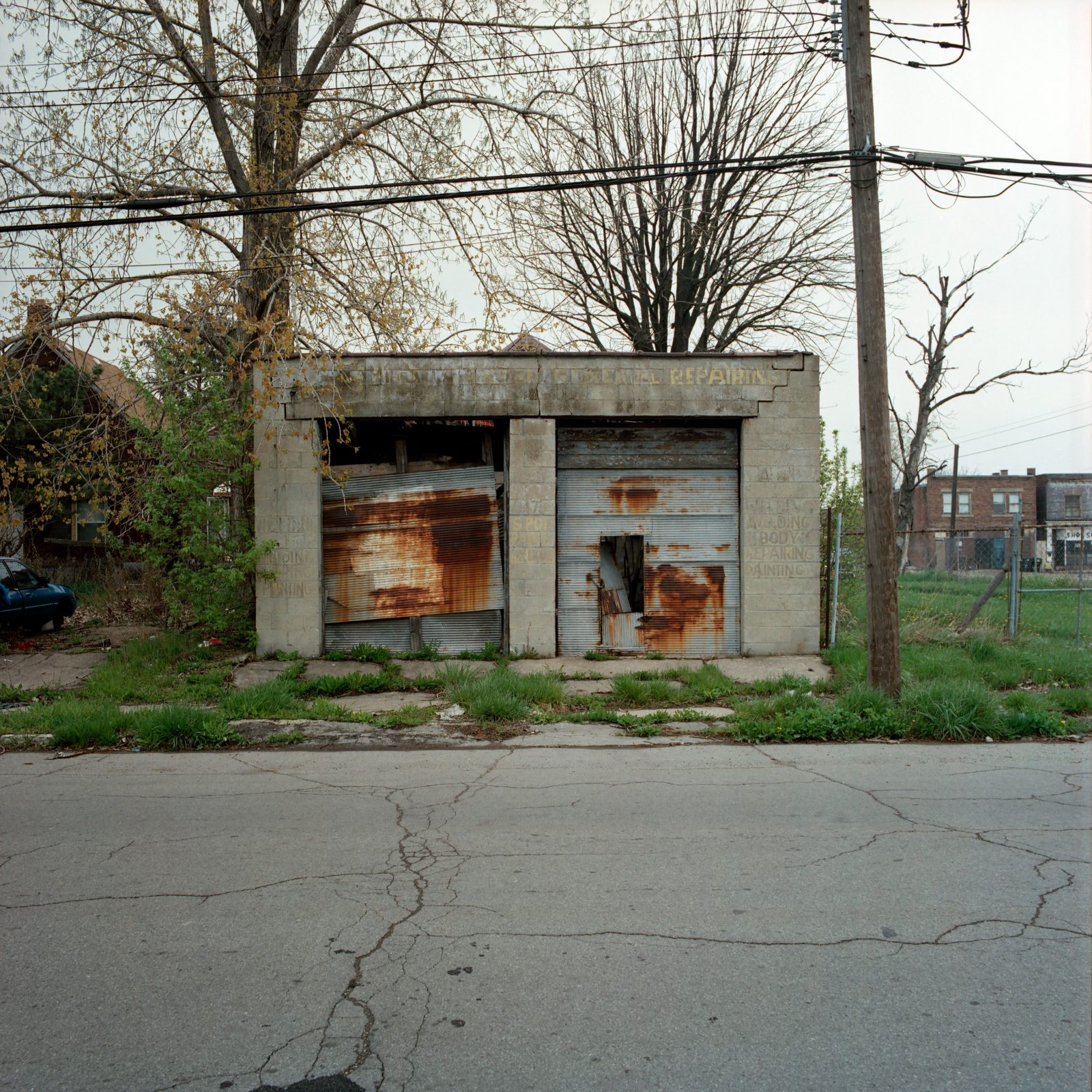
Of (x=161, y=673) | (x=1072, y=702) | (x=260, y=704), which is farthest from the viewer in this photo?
(x=161, y=673)

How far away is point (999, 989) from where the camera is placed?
3518 mm

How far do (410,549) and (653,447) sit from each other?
3.82 metres

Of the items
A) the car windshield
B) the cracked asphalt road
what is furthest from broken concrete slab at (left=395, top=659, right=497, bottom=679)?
the car windshield

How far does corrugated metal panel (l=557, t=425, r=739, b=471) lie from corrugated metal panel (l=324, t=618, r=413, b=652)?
345 centimetres

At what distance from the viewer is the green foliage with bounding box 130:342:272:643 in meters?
12.1

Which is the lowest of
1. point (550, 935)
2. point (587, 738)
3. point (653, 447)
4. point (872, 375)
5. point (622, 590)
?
point (587, 738)

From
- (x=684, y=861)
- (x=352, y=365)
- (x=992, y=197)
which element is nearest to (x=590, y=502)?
(x=352, y=365)

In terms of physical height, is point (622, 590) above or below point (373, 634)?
above

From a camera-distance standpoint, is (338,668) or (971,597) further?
(971,597)

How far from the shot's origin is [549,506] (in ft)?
41.0

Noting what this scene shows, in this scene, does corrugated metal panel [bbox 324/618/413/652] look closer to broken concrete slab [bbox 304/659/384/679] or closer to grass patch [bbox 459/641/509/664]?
broken concrete slab [bbox 304/659/384/679]

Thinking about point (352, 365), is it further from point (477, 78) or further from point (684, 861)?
point (684, 861)

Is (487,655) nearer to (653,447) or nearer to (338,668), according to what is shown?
(338,668)

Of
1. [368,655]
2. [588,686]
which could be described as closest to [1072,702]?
[588,686]
